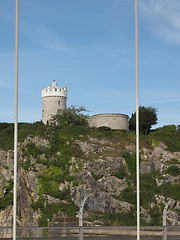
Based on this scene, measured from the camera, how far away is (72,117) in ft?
217

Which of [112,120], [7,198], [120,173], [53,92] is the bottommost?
[7,198]

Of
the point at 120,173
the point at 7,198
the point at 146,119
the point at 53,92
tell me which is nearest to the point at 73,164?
the point at 120,173

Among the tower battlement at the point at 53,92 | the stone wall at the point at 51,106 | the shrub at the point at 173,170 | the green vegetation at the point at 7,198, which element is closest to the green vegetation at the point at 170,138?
the shrub at the point at 173,170

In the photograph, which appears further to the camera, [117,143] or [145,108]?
[145,108]

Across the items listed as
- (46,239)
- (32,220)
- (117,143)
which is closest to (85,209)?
(32,220)

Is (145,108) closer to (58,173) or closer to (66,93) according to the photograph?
(66,93)

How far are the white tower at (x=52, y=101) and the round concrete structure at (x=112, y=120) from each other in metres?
12.1

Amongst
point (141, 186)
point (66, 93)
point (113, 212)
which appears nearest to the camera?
point (113, 212)

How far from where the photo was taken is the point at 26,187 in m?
46.2

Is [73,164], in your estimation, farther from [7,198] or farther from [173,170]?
[173,170]

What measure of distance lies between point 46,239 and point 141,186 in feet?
107

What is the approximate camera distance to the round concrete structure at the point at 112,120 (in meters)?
64.7

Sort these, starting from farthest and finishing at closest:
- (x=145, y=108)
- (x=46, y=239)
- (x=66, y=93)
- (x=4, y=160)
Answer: (x=66, y=93) < (x=145, y=108) < (x=4, y=160) < (x=46, y=239)

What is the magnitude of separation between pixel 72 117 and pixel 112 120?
819cm
